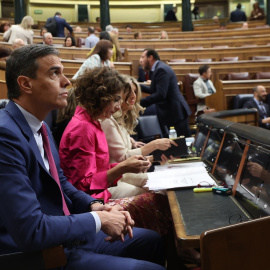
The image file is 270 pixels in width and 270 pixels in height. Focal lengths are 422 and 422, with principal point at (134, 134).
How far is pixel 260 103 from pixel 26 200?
3.96 meters

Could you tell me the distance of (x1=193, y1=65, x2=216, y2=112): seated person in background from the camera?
5.08 meters

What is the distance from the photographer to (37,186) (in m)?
1.03

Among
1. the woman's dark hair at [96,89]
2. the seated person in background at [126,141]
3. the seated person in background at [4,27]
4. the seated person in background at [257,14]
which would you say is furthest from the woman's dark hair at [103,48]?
the seated person in background at [257,14]

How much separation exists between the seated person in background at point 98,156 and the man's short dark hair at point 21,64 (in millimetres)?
525

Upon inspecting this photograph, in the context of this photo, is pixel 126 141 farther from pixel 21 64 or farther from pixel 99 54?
pixel 99 54

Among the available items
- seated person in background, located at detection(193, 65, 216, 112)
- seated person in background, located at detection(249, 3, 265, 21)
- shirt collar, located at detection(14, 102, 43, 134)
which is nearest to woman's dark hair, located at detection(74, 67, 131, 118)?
shirt collar, located at detection(14, 102, 43, 134)

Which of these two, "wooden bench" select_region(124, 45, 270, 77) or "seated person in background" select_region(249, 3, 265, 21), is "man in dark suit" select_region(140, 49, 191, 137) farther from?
"seated person in background" select_region(249, 3, 265, 21)

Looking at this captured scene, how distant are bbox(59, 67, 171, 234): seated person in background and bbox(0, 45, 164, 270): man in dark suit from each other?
296mm

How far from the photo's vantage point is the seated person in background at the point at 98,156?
61.4 inches

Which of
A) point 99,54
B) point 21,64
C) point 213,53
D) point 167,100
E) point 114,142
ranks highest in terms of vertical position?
point 213,53

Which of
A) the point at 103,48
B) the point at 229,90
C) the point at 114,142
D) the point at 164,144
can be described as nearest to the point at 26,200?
the point at 114,142

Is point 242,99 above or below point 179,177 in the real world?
above

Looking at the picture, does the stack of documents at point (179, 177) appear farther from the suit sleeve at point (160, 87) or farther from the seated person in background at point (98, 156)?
the suit sleeve at point (160, 87)

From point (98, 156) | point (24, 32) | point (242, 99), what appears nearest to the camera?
point (98, 156)
